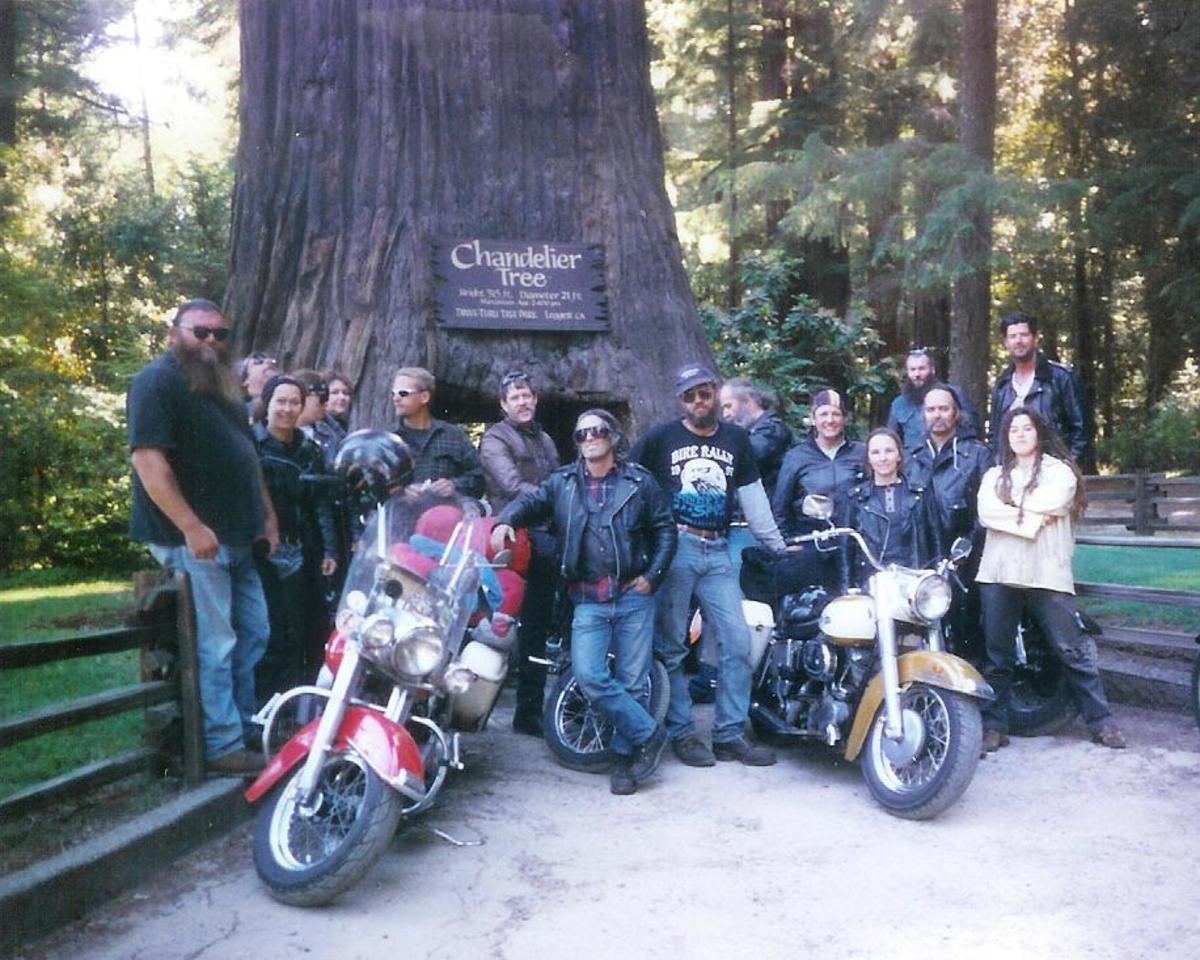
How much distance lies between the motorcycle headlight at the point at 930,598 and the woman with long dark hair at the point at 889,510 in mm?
491

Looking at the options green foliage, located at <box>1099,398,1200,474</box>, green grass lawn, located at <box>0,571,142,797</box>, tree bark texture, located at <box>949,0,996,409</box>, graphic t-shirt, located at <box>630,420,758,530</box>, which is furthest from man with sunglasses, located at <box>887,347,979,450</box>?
green foliage, located at <box>1099,398,1200,474</box>

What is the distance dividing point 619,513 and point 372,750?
2.01m

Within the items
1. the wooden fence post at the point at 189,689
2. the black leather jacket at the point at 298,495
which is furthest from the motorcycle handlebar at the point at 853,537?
the wooden fence post at the point at 189,689

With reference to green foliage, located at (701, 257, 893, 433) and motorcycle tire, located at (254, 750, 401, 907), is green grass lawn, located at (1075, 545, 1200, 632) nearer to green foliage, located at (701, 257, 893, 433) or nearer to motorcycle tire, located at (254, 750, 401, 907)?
green foliage, located at (701, 257, 893, 433)

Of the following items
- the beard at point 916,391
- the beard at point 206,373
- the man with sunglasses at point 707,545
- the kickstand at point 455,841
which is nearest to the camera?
the kickstand at point 455,841

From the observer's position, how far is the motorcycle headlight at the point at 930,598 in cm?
587

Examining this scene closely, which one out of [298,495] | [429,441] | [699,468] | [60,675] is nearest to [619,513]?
[699,468]

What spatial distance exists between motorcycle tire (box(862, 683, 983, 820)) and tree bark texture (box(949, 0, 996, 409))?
425 inches

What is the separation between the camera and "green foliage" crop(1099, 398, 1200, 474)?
28047 mm

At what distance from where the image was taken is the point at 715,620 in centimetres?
657

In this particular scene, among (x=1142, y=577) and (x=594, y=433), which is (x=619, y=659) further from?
(x=1142, y=577)

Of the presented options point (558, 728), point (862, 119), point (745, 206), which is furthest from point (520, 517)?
point (862, 119)

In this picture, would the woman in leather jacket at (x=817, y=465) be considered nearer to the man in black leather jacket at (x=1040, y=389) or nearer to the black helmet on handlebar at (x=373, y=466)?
the man in black leather jacket at (x=1040, y=389)

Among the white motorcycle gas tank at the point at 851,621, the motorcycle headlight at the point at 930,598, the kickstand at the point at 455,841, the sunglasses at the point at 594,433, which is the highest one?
the sunglasses at the point at 594,433
